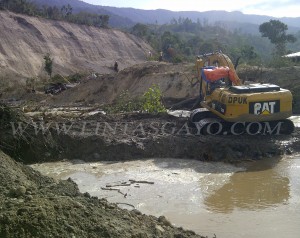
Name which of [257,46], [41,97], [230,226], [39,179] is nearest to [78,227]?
[39,179]

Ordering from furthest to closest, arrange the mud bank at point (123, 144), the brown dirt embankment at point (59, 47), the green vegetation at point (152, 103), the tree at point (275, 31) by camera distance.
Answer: the tree at point (275, 31) → the brown dirt embankment at point (59, 47) → the green vegetation at point (152, 103) → the mud bank at point (123, 144)

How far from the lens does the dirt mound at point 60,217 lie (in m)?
4.39

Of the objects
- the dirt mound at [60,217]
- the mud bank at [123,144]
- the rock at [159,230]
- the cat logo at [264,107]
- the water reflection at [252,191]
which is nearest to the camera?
the dirt mound at [60,217]

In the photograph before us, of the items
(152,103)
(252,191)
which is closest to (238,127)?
(252,191)

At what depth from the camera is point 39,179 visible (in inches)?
266

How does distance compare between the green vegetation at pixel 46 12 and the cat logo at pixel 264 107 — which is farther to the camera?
the green vegetation at pixel 46 12

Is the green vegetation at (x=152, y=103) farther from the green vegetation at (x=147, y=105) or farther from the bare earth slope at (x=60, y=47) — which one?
the bare earth slope at (x=60, y=47)

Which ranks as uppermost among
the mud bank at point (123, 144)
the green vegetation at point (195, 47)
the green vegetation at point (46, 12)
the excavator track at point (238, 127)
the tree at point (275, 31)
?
the green vegetation at point (46, 12)

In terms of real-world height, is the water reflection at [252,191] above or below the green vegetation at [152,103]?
below

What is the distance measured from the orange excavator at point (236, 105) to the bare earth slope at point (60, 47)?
2571 cm

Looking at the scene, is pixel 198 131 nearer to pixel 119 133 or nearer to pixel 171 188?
pixel 119 133

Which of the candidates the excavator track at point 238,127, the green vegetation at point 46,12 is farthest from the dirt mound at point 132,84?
the green vegetation at point 46,12

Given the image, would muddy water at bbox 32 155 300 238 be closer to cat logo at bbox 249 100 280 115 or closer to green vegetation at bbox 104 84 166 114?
cat logo at bbox 249 100 280 115

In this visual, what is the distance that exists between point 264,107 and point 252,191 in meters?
2.98
